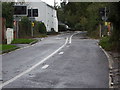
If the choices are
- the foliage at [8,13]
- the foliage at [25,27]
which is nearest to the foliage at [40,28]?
the foliage at [25,27]

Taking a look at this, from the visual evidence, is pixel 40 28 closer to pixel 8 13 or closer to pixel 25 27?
pixel 25 27

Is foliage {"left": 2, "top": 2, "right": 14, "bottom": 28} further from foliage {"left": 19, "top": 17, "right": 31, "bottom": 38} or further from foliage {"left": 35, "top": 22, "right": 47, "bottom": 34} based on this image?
foliage {"left": 35, "top": 22, "right": 47, "bottom": 34}

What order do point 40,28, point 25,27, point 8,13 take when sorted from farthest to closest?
1. point 40,28
2. point 25,27
3. point 8,13

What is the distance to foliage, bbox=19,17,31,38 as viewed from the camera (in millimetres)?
54453

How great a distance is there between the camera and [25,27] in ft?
186

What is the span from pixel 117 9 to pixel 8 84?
42.1 ft

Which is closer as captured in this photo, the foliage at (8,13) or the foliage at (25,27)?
the foliage at (8,13)

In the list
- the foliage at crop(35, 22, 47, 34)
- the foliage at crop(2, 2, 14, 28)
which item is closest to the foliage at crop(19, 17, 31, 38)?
the foliage at crop(35, 22, 47, 34)

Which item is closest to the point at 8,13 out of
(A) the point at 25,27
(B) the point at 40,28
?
(A) the point at 25,27

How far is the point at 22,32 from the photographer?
55250 millimetres

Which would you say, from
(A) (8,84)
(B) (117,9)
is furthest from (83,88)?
(B) (117,9)

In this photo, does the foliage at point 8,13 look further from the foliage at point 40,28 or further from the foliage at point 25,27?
the foliage at point 40,28

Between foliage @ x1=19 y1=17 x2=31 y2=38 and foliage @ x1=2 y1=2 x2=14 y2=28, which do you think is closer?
foliage @ x1=2 y1=2 x2=14 y2=28

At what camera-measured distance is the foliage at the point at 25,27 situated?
179 feet
